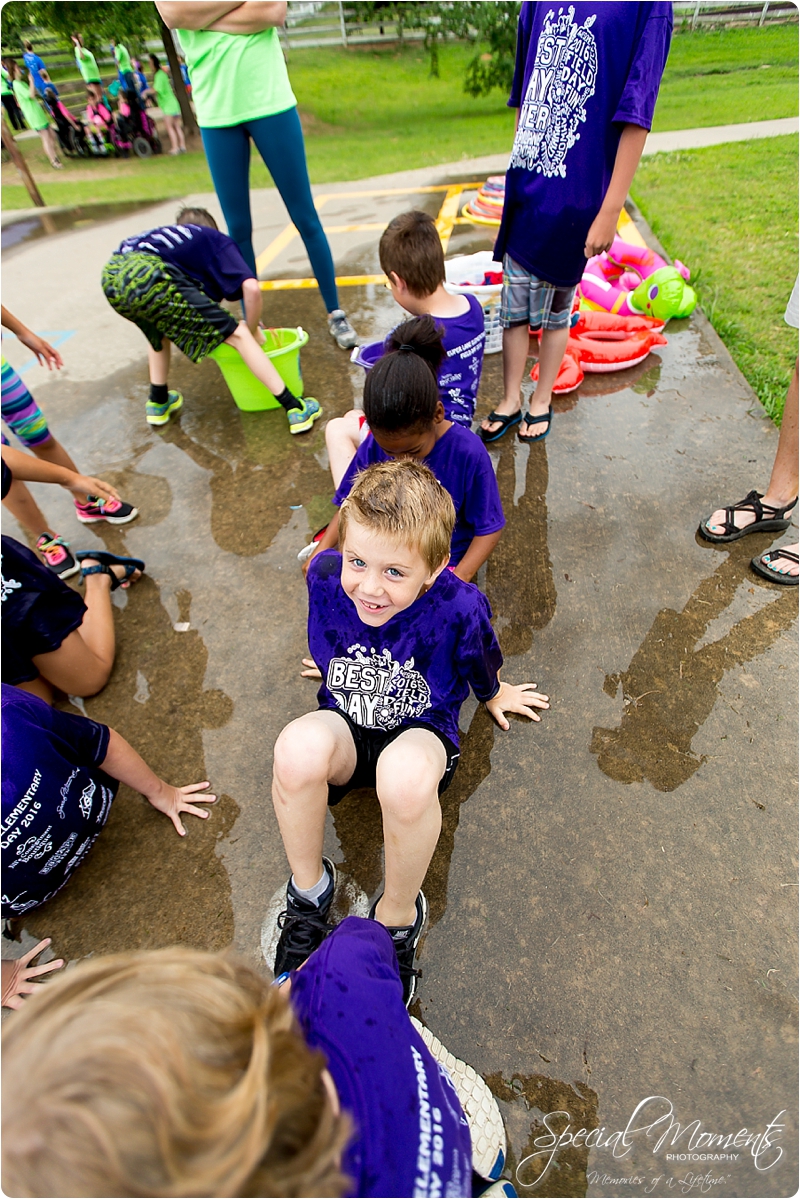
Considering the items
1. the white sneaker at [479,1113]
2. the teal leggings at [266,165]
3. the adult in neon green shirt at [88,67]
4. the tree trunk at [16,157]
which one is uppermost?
the adult in neon green shirt at [88,67]

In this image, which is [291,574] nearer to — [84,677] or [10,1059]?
[84,677]

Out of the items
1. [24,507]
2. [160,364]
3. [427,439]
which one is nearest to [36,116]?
[160,364]

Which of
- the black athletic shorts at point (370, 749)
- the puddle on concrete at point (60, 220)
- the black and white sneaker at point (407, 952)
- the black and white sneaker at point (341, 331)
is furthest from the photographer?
the puddle on concrete at point (60, 220)

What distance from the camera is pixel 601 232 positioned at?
235 cm

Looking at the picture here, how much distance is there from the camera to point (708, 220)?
16.8 ft

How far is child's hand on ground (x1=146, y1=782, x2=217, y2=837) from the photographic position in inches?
73.1

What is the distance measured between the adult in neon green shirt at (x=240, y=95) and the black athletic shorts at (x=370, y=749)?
9.93 feet

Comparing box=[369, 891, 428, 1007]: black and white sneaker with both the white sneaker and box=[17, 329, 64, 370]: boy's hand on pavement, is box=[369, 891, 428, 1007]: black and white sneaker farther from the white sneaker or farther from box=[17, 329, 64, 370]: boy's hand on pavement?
box=[17, 329, 64, 370]: boy's hand on pavement

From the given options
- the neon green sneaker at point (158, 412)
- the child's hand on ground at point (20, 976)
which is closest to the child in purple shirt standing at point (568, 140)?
the neon green sneaker at point (158, 412)

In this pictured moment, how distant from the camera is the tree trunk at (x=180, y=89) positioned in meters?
13.9

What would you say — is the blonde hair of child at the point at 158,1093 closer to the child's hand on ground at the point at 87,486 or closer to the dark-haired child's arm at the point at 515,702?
the dark-haired child's arm at the point at 515,702

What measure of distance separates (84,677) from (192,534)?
912mm

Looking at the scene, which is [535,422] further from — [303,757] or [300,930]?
[300,930]

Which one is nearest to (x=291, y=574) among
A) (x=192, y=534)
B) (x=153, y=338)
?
(x=192, y=534)
